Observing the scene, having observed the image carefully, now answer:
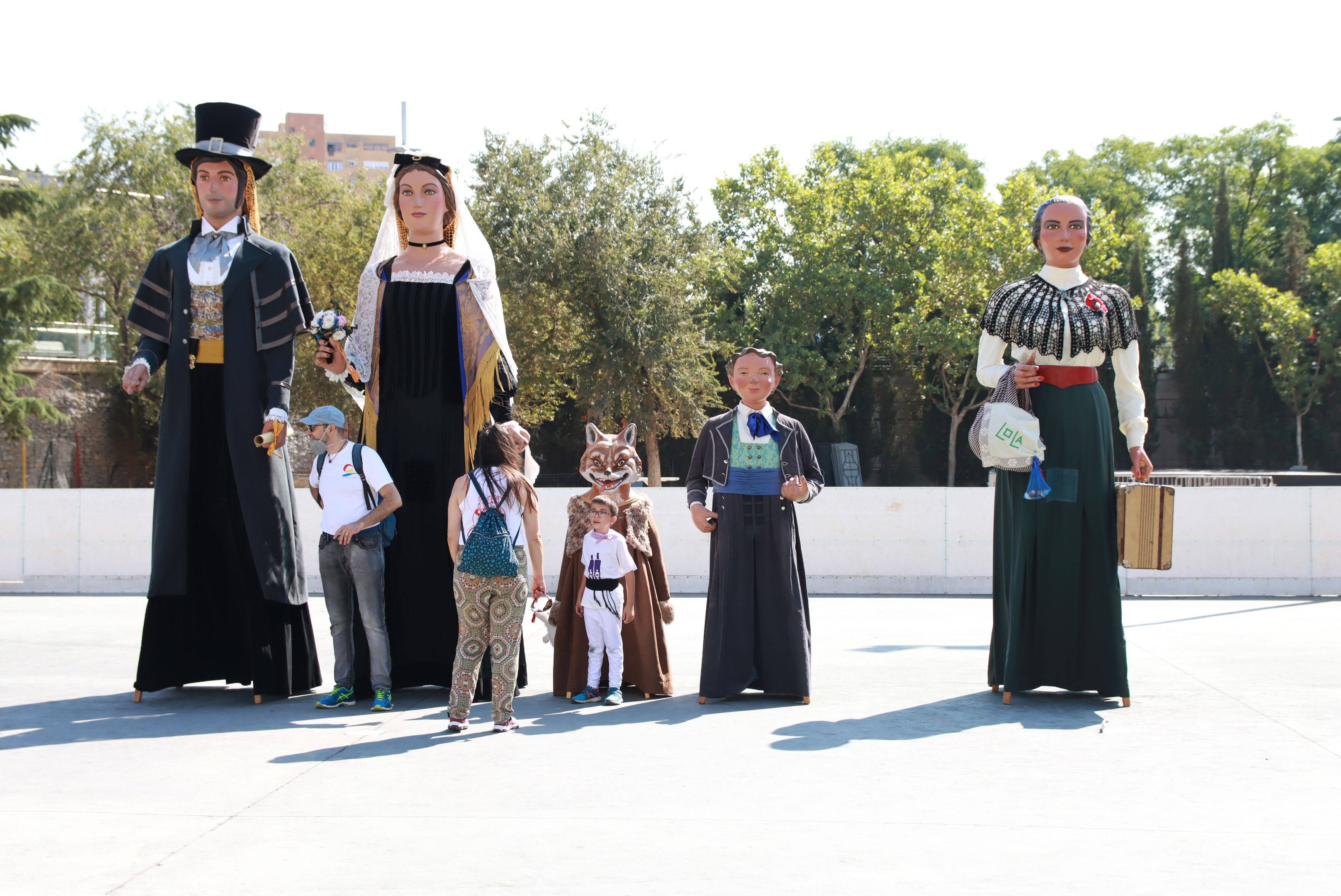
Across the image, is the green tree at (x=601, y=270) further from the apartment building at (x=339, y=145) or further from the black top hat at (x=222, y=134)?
the apartment building at (x=339, y=145)

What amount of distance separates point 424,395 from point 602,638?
1.64m

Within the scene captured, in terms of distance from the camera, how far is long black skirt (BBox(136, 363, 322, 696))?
20.8 feet

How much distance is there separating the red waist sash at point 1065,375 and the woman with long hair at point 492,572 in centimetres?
283

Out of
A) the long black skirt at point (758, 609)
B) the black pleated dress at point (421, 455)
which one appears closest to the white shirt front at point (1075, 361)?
the long black skirt at point (758, 609)

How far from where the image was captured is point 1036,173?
47250 millimetres

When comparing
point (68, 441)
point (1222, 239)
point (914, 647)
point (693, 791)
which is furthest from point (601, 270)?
point (1222, 239)

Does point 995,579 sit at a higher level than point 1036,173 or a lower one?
lower

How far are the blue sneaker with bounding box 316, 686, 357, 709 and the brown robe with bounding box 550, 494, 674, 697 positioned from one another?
1.10 meters

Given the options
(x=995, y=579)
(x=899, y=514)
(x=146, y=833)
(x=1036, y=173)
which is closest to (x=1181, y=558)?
(x=899, y=514)

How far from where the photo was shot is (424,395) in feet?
21.4

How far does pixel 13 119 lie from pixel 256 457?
1980cm

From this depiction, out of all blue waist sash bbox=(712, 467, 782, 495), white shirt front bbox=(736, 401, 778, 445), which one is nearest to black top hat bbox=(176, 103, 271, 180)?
white shirt front bbox=(736, 401, 778, 445)

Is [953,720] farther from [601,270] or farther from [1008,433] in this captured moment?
[601,270]

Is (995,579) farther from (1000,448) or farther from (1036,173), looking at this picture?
(1036,173)
